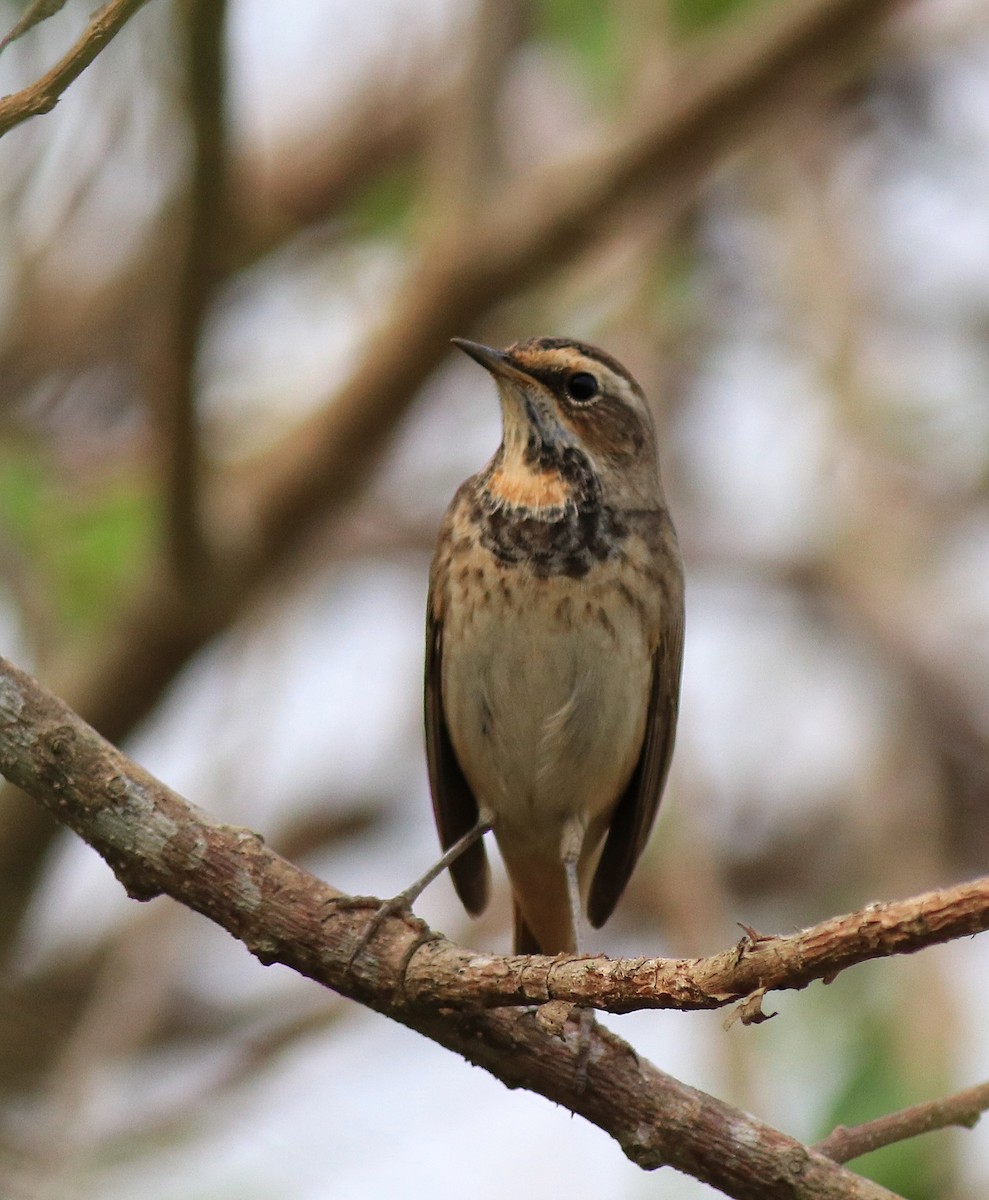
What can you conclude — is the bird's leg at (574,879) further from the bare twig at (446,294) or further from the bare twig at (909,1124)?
the bare twig at (446,294)

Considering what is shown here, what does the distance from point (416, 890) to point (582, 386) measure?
194cm

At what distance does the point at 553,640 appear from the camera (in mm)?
5426

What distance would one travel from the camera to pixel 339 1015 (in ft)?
24.3

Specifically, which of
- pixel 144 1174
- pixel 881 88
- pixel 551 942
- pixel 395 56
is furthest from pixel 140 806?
pixel 881 88

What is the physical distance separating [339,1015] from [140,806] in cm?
385

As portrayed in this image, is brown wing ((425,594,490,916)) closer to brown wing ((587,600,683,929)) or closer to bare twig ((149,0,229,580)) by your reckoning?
brown wing ((587,600,683,929))

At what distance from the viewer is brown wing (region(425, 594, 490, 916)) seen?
19.1 ft

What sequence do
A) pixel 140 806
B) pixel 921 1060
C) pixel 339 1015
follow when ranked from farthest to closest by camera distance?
pixel 339 1015
pixel 921 1060
pixel 140 806

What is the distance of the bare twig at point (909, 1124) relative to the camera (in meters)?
3.61

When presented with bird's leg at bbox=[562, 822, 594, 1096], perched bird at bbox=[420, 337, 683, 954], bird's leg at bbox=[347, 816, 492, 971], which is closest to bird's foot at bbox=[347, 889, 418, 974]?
bird's leg at bbox=[347, 816, 492, 971]

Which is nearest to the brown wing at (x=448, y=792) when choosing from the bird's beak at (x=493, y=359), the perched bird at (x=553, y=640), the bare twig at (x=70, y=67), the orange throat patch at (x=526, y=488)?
the perched bird at (x=553, y=640)

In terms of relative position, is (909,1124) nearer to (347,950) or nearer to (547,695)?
(347,950)

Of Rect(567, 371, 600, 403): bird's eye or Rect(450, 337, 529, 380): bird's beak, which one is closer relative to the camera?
Rect(450, 337, 529, 380): bird's beak

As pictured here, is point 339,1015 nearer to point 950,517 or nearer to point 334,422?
point 334,422
